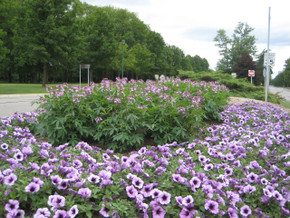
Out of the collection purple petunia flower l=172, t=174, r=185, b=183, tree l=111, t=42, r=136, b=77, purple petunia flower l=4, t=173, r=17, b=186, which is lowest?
purple petunia flower l=172, t=174, r=185, b=183

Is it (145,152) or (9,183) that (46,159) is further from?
(145,152)

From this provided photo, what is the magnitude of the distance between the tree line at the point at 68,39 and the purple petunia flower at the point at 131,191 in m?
22.0

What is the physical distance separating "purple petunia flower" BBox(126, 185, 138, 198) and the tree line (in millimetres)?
21997

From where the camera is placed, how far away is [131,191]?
2467 mm

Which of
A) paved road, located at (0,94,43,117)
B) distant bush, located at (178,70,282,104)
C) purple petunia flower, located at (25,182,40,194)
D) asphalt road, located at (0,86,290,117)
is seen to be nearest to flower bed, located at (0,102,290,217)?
purple petunia flower, located at (25,182,40,194)

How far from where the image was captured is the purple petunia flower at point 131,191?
2.41m

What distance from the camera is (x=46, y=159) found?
3168 mm

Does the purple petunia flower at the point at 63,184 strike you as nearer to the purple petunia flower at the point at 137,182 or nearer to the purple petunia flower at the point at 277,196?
the purple petunia flower at the point at 137,182

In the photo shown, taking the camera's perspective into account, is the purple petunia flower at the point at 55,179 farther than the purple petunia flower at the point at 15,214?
Yes

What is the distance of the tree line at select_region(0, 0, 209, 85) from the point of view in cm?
2547

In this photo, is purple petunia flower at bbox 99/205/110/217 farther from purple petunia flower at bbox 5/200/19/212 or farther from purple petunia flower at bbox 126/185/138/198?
purple petunia flower at bbox 5/200/19/212

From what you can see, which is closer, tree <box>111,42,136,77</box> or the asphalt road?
the asphalt road

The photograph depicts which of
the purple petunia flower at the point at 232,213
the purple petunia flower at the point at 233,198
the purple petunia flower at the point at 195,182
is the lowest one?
the purple petunia flower at the point at 232,213

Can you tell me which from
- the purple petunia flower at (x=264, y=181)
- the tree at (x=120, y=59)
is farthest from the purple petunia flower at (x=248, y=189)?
the tree at (x=120, y=59)
